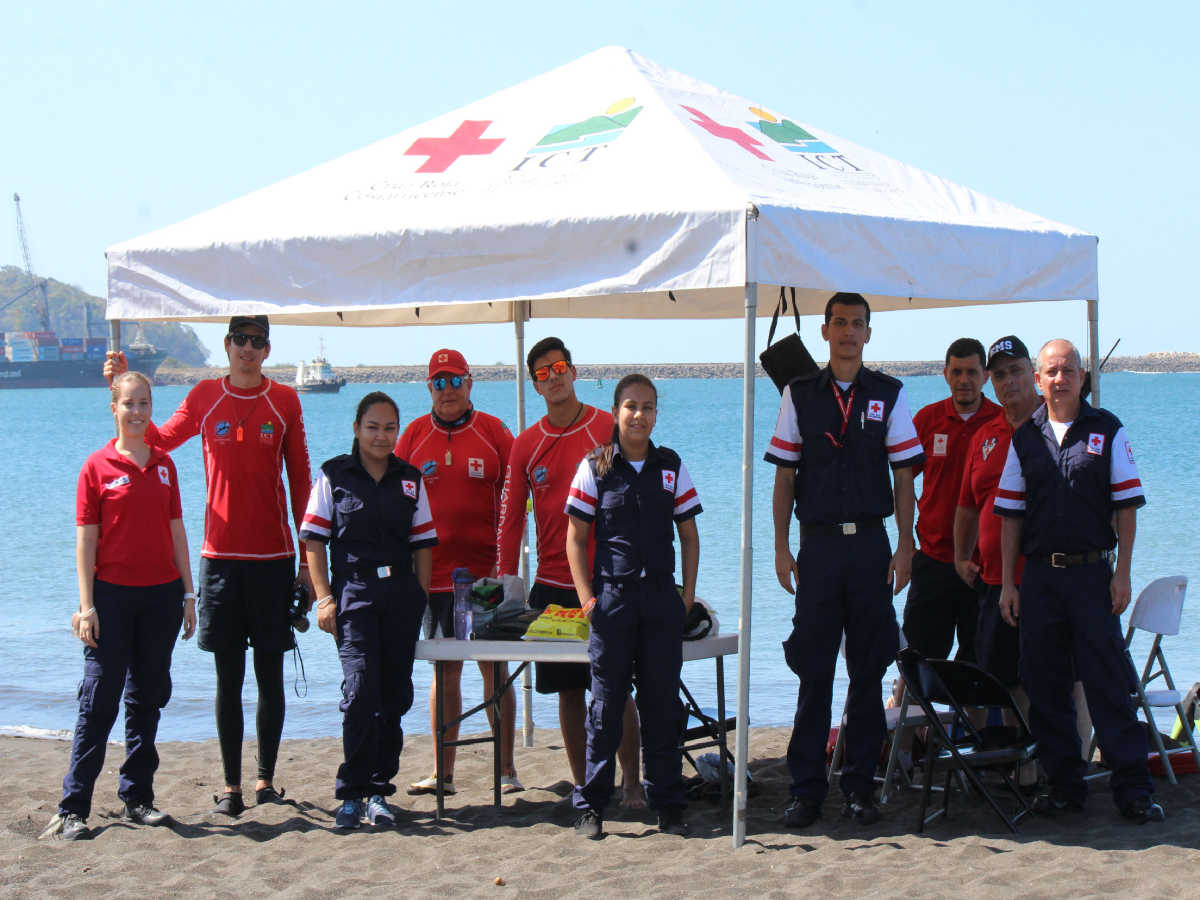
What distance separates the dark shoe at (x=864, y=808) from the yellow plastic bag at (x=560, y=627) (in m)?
1.14

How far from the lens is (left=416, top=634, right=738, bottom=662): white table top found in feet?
14.0

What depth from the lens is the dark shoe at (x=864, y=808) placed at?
171 inches

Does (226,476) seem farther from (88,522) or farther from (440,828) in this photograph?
(440,828)

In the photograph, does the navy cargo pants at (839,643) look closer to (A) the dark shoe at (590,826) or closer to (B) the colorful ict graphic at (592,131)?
(A) the dark shoe at (590,826)

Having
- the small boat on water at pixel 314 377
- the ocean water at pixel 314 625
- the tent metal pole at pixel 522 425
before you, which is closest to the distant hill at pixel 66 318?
the small boat on water at pixel 314 377

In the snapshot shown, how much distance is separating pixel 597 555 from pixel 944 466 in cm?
164

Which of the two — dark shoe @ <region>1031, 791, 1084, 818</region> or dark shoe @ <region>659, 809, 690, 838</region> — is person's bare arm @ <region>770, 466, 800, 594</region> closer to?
dark shoe @ <region>659, 809, 690, 838</region>

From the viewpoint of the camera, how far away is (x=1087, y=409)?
426cm

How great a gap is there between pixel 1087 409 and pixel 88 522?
354 cm

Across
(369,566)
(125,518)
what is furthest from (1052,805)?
(125,518)

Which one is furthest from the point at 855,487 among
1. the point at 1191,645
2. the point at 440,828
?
the point at 1191,645

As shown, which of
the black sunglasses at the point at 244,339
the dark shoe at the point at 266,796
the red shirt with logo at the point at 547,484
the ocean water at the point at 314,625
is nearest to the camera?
the red shirt with logo at the point at 547,484

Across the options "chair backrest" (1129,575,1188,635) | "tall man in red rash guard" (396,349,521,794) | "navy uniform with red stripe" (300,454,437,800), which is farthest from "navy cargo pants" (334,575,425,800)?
"chair backrest" (1129,575,1188,635)

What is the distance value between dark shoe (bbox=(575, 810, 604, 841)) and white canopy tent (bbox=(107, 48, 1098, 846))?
508 mm
